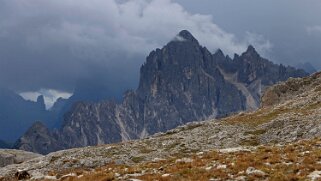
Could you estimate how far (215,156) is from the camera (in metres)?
35.5

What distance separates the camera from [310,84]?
11931 cm

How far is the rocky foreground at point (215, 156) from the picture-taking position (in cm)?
2854

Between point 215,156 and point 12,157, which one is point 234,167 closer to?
point 215,156

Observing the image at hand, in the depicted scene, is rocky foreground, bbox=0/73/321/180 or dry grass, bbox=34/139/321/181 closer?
dry grass, bbox=34/139/321/181

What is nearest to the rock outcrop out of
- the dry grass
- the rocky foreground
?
the rocky foreground

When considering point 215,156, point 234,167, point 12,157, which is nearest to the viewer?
point 234,167

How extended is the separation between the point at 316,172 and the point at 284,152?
7613mm

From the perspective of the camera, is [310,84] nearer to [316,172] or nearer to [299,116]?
[299,116]

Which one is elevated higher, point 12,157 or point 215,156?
point 215,156

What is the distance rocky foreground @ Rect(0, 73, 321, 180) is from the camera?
2854cm

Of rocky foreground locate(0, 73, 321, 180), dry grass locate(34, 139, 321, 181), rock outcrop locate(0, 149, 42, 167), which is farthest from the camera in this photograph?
rock outcrop locate(0, 149, 42, 167)

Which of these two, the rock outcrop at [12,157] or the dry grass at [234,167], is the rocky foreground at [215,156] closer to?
the dry grass at [234,167]

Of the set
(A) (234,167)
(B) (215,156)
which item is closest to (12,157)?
(B) (215,156)

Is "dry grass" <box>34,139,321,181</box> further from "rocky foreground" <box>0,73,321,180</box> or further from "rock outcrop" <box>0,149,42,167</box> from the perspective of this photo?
"rock outcrop" <box>0,149,42,167</box>
